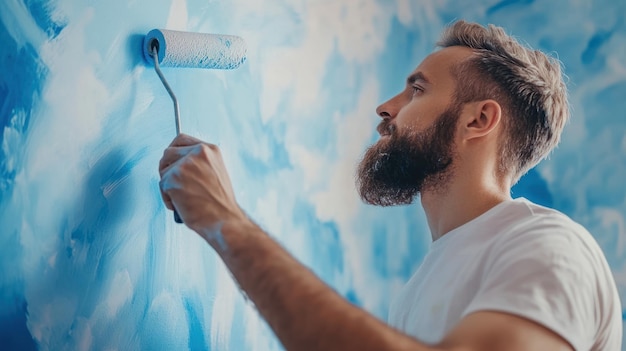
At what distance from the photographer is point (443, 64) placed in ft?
4.52

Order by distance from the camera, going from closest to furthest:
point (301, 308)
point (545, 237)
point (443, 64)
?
point (301, 308), point (545, 237), point (443, 64)

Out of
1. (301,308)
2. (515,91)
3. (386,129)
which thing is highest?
(515,91)

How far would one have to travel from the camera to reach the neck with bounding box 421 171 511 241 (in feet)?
4.14

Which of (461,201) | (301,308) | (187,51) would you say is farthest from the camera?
(461,201)

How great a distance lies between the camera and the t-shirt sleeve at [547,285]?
0.84 meters

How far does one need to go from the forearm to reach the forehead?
2.01 feet

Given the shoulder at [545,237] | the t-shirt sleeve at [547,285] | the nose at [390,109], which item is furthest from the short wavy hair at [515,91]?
the t-shirt sleeve at [547,285]

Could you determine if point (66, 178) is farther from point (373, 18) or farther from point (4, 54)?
point (373, 18)

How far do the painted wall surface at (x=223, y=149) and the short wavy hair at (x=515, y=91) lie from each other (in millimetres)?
336

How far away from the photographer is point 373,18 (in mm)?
1684

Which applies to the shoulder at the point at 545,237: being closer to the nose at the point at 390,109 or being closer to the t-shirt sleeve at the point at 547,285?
the t-shirt sleeve at the point at 547,285

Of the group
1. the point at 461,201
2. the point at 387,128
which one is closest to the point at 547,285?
the point at 461,201

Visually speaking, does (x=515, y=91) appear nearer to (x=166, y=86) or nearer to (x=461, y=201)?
(x=461, y=201)

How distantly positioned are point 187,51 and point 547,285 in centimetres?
67
